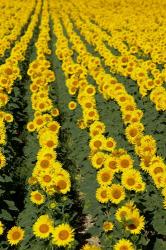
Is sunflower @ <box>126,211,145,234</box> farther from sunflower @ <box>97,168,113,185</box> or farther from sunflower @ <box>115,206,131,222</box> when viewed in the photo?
sunflower @ <box>97,168,113,185</box>

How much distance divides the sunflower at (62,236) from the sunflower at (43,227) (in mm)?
168

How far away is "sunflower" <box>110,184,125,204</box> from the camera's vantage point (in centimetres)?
668

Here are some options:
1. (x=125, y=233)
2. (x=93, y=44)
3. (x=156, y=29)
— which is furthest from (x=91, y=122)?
(x=156, y=29)

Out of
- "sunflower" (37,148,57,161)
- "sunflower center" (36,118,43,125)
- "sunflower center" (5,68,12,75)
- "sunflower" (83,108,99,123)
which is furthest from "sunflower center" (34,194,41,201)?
"sunflower center" (5,68,12,75)

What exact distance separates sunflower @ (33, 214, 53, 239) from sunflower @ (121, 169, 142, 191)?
1.18 m

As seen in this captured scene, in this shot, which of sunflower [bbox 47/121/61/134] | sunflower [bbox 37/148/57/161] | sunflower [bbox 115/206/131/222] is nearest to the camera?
sunflower [bbox 115/206/131/222]

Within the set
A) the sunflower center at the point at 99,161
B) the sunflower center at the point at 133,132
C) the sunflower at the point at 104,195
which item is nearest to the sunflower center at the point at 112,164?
the sunflower at the point at 104,195

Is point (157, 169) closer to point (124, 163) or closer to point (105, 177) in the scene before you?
point (124, 163)

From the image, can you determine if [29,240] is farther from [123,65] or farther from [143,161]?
[123,65]

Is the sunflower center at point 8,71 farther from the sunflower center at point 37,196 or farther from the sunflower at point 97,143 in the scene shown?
the sunflower center at point 37,196

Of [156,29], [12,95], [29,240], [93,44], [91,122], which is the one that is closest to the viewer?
[29,240]

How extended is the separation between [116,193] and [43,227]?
1.09 meters

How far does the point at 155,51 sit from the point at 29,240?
10085 millimetres

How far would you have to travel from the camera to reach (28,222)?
7496mm
